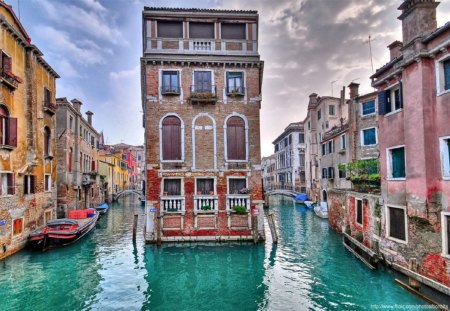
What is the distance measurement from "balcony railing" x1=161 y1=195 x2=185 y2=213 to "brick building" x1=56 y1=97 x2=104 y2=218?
12.0 meters

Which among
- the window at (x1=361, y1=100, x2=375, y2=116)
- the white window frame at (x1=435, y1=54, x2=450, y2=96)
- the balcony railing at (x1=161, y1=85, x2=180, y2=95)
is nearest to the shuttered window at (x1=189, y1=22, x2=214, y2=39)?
the balcony railing at (x1=161, y1=85, x2=180, y2=95)

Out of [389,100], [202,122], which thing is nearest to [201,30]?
[202,122]

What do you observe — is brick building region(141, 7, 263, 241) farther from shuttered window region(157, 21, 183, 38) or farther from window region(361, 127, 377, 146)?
window region(361, 127, 377, 146)

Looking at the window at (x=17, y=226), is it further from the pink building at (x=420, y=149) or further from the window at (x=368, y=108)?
the window at (x=368, y=108)

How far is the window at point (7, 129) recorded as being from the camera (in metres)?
14.5

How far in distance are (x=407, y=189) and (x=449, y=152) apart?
2.02 metres

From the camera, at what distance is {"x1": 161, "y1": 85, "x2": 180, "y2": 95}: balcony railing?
56.3ft

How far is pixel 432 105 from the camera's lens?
9.74 metres

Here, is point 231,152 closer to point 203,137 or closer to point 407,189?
point 203,137

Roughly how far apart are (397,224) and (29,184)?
18.5 m

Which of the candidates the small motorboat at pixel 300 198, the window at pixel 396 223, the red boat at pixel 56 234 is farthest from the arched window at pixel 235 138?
the small motorboat at pixel 300 198

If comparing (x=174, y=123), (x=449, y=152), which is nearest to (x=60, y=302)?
(x=174, y=123)

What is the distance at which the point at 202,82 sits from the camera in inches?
696

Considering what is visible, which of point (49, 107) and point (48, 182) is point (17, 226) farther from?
point (49, 107)
